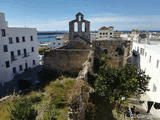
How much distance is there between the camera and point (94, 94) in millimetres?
12227

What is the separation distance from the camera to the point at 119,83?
407 inches

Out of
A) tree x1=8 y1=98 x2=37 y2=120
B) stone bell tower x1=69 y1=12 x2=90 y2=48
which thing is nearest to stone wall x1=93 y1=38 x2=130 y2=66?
stone bell tower x1=69 y1=12 x2=90 y2=48

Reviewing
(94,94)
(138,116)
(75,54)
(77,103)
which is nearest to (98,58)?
(75,54)

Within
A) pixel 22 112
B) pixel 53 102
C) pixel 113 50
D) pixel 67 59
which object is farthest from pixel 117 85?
pixel 113 50

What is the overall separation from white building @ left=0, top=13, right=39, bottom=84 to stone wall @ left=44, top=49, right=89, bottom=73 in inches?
282

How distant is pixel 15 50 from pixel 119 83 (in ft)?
61.7

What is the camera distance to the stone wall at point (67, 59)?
55.9ft

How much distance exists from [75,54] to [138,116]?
10516mm

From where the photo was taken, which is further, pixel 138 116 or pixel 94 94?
pixel 94 94

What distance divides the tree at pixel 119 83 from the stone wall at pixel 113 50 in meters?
9.80

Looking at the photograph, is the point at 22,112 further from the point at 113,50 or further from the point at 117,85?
the point at 113,50

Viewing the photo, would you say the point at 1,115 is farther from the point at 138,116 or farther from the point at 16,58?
the point at 16,58

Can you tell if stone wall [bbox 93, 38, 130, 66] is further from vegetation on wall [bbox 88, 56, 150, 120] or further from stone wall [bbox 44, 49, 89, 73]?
vegetation on wall [bbox 88, 56, 150, 120]

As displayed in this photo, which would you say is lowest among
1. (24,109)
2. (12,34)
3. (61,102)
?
(61,102)
